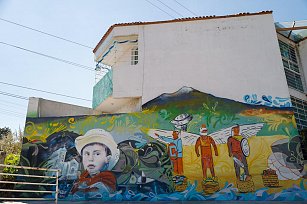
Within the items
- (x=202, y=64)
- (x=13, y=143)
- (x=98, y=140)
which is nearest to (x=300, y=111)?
(x=202, y=64)

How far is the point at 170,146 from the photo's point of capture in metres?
8.86

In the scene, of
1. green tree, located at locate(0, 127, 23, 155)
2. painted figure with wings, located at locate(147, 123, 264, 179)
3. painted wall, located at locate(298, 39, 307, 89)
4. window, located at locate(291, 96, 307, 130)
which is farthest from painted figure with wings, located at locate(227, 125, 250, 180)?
green tree, located at locate(0, 127, 23, 155)

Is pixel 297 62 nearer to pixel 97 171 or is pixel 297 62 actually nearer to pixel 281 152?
pixel 281 152

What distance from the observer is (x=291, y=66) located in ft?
37.3

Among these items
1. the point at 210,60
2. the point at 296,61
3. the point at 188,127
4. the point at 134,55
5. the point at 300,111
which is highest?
the point at 134,55

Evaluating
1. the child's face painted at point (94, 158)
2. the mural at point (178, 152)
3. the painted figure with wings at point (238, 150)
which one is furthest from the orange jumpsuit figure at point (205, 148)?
the child's face painted at point (94, 158)

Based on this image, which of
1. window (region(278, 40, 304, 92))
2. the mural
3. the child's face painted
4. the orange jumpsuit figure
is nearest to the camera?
the mural

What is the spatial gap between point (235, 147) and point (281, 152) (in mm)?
1709

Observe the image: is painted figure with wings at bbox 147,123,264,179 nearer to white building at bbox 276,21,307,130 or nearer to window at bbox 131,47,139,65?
white building at bbox 276,21,307,130

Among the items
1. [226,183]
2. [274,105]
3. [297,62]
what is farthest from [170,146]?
[297,62]

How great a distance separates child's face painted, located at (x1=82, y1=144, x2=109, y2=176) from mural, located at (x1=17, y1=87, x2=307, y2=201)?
0.04 metres

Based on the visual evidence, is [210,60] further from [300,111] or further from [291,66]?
[300,111]

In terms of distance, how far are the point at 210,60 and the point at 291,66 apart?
4.83m

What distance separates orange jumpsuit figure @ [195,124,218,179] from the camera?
8.50 m
